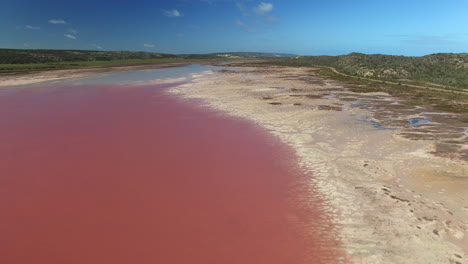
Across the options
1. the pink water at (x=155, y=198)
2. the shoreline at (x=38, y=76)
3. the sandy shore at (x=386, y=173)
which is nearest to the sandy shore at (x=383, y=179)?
the sandy shore at (x=386, y=173)

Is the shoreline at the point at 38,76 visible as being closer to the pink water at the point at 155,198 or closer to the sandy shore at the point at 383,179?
the pink water at the point at 155,198

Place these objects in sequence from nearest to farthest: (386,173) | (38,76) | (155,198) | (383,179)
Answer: (155,198), (383,179), (386,173), (38,76)

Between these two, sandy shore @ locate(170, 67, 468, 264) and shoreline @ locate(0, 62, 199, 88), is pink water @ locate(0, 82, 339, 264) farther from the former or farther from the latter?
shoreline @ locate(0, 62, 199, 88)

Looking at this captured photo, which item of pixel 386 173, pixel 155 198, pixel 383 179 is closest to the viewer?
pixel 155 198

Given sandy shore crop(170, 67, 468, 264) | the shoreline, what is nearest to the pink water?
sandy shore crop(170, 67, 468, 264)

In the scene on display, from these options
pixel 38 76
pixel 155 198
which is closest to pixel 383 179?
pixel 155 198

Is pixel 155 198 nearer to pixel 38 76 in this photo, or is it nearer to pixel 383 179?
pixel 383 179

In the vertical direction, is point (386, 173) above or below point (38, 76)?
below

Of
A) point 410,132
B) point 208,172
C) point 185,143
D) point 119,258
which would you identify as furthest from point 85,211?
point 410,132
